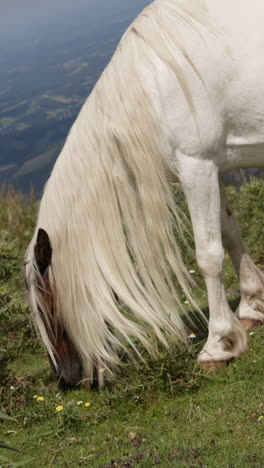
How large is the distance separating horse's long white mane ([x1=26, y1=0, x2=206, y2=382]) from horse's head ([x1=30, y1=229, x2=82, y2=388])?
43 mm

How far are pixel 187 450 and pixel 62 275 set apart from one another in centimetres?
151

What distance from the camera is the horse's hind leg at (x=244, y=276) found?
4379 mm

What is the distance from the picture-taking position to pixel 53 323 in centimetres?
379

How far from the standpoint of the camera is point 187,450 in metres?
2.71

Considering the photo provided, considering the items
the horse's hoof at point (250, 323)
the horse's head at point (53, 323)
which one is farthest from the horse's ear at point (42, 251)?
the horse's hoof at point (250, 323)

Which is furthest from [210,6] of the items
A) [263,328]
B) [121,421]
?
[121,421]

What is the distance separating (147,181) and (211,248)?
0.64 m

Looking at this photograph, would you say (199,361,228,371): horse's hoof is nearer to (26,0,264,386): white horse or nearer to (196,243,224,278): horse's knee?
(26,0,264,386): white horse

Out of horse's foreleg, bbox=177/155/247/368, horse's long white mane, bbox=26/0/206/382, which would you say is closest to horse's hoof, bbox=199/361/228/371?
horse's foreleg, bbox=177/155/247/368

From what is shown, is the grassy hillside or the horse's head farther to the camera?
the horse's head

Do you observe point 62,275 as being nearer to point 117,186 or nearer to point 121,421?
point 117,186

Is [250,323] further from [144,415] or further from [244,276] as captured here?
[144,415]

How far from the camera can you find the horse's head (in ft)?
12.3

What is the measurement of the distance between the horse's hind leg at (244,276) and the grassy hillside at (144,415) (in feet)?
0.72
